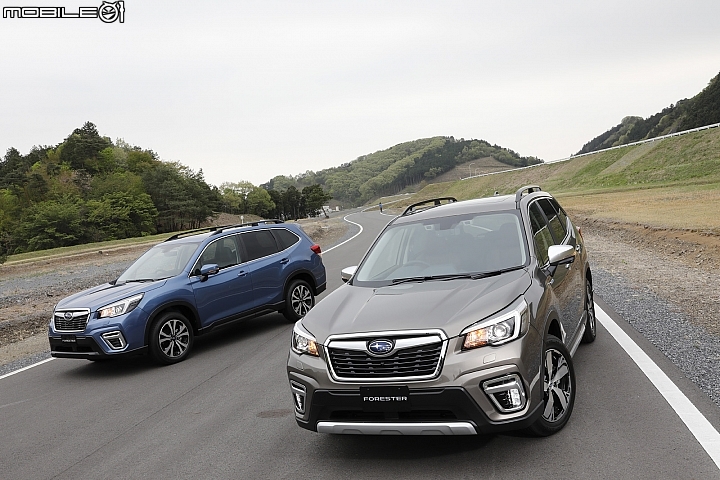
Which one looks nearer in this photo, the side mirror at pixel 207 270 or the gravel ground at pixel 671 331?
the gravel ground at pixel 671 331

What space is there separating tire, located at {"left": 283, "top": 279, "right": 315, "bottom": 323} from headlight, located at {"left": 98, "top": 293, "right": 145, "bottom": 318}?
2.78 metres

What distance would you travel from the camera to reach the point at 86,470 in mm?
5020

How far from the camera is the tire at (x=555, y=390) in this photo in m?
4.67

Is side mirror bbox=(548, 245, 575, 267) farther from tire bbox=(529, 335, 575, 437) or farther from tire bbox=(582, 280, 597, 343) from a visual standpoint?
tire bbox=(582, 280, 597, 343)

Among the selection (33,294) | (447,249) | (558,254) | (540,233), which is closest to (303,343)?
(447,249)

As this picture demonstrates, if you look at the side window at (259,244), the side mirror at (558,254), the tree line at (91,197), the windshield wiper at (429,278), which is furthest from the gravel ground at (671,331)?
the tree line at (91,197)

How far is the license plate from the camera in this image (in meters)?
4.18

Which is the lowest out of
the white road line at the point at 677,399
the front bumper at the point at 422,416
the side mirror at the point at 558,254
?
the white road line at the point at 677,399

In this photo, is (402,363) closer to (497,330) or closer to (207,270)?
(497,330)

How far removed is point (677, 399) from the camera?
17.4ft

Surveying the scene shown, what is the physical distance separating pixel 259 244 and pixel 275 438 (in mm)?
5760

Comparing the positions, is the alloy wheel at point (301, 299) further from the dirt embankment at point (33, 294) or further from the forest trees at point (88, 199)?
the forest trees at point (88, 199)

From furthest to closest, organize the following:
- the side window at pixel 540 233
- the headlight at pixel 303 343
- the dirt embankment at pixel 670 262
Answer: the dirt embankment at pixel 670 262
the side window at pixel 540 233
the headlight at pixel 303 343

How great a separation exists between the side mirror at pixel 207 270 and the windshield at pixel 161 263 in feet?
1.01
